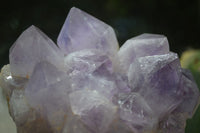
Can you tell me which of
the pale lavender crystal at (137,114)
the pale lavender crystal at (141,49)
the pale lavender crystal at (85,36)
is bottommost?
the pale lavender crystal at (137,114)

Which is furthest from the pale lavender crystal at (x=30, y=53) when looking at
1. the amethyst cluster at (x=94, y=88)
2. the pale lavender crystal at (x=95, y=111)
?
the pale lavender crystal at (x=95, y=111)

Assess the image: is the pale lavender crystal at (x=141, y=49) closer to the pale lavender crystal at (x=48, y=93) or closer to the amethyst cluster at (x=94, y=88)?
the amethyst cluster at (x=94, y=88)

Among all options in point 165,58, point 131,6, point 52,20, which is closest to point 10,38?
point 52,20

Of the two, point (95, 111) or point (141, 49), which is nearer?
point (95, 111)

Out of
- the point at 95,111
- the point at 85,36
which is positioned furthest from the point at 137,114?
the point at 85,36

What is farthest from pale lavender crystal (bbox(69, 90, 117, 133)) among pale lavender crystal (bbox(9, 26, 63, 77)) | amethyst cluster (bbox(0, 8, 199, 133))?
pale lavender crystal (bbox(9, 26, 63, 77))

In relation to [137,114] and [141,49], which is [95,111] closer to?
[137,114]

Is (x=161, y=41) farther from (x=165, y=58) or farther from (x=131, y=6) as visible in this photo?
(x=131, y=6)
